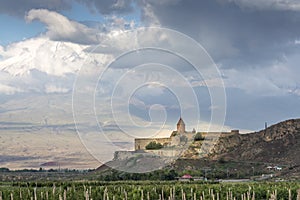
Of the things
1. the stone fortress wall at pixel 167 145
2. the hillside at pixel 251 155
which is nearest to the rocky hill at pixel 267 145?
the hillside at pixel 251 155

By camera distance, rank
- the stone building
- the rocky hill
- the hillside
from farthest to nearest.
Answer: the rocky hill, the hillside, the stone building

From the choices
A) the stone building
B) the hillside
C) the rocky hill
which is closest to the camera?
the stone building

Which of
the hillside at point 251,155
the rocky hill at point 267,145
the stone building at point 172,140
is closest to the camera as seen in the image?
the stone building at point 172,140

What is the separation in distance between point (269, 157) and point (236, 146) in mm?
13157

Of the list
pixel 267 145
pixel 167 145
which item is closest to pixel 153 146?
pixel 167 145

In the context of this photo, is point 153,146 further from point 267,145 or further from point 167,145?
point 267,145

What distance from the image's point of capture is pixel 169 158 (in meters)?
59.7

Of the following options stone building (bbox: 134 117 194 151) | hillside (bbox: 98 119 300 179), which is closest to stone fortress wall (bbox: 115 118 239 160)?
stone building (bbox: 134 117 194 151)

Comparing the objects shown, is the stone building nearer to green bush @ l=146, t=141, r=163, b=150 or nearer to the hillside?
green bush @ l=146, t=141, r=163, b=150

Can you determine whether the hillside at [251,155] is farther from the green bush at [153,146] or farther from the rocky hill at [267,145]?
the green bush at [153,146]

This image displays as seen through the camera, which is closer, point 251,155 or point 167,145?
point 167,145

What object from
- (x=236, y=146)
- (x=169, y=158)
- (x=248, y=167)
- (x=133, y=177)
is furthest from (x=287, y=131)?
(x=169, y=158)

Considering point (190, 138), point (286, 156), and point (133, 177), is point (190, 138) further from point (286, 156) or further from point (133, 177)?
point (286, 156)

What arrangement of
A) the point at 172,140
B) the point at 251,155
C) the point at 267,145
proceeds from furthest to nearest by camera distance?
the point at 267,145
the point at 251,155
the point at 172,140
